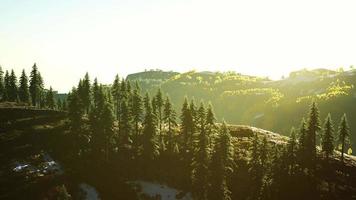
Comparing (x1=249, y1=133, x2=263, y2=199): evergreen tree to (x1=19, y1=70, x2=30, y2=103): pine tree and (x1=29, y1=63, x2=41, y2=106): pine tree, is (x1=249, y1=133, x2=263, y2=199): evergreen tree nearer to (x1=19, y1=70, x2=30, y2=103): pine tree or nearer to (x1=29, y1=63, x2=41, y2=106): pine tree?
(x1=29, y1=63, x2=41, y2=106): pine tree

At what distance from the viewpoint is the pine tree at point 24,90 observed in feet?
430

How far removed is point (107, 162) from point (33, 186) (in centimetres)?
1624

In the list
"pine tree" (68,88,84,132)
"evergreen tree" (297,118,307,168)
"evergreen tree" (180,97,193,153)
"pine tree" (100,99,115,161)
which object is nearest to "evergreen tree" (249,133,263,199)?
"evergreen tree" (297,118,307,168)

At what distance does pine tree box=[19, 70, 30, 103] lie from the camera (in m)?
131

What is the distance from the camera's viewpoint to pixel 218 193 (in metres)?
68.1

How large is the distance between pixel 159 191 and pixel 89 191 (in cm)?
1302

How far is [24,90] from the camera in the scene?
132125 millimetres

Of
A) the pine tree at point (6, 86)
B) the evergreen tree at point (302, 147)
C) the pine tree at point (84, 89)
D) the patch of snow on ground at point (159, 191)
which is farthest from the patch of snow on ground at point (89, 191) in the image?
the pine tree at point (6, 86)

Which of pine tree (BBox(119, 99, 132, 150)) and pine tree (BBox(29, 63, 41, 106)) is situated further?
pine tree (BBox(29, 63, 41, 106))

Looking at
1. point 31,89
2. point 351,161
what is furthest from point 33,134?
point 351,161

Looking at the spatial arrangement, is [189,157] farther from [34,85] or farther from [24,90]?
[24,90]

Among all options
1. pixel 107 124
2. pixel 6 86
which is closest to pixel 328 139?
pixel 107 124

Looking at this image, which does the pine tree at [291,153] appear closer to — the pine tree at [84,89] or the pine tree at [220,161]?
the pine tree at [220,161]

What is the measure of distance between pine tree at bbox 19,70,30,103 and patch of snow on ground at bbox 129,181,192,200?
6733 cm
